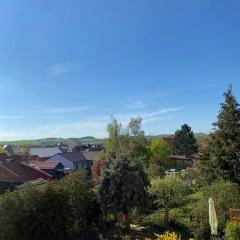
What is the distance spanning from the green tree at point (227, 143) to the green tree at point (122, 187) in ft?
29.0

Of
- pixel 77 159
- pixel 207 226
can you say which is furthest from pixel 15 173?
pixel 77 159

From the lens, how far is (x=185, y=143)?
317ft

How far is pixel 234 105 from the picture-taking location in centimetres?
3500

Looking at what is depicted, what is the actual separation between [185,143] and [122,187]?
7122 centimetres

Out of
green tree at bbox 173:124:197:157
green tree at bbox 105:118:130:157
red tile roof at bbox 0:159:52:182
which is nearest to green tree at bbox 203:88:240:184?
red tile roof at bbox 0:159:52:182

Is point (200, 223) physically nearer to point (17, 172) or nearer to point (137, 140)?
point (17, 172)

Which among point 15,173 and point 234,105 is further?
point 15,173

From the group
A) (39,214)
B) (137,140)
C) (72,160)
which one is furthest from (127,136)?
(39,214)

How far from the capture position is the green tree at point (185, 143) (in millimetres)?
94656

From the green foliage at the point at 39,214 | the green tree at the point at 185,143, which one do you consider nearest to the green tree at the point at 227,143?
the green foliage at the point at 39,214

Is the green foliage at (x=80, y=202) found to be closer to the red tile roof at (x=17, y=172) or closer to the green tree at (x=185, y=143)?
the red tile roof at (x=17, y=172)

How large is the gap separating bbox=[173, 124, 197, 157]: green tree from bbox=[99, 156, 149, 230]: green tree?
221 feet

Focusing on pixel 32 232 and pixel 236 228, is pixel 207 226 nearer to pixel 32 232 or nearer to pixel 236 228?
pixel 236 228

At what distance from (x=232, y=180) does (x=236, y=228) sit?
536 inches
